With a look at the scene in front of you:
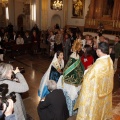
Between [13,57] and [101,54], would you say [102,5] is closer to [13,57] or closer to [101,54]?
[13,57]

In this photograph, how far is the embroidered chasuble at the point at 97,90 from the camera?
10.8 feet

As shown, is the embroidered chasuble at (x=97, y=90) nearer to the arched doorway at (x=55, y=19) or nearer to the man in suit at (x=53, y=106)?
the man in suit at (x=53, y=106)

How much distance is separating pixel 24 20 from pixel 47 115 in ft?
53.3

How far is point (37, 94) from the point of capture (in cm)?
565

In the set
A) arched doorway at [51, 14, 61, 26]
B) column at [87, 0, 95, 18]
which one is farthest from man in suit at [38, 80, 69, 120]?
arched doorway at [51, 14, 61, 26]

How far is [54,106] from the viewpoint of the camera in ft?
9.83

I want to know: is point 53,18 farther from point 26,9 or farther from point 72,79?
point 72,79

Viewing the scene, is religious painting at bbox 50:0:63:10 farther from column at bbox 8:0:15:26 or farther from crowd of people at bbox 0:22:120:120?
crowd of people at bbox 0:22:120:120

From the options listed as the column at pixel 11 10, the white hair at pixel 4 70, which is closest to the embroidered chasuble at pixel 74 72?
the white hair at pixel 4 70

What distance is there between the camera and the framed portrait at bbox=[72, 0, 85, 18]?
58.3 ft

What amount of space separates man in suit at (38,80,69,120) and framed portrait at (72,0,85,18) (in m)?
15.8

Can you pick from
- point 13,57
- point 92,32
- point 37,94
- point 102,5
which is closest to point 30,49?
point 13,57

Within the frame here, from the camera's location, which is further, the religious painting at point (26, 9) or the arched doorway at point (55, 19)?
the arched doorway at point (55, 19)

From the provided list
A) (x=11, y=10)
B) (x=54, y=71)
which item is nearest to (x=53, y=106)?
(x=54, y=71)
